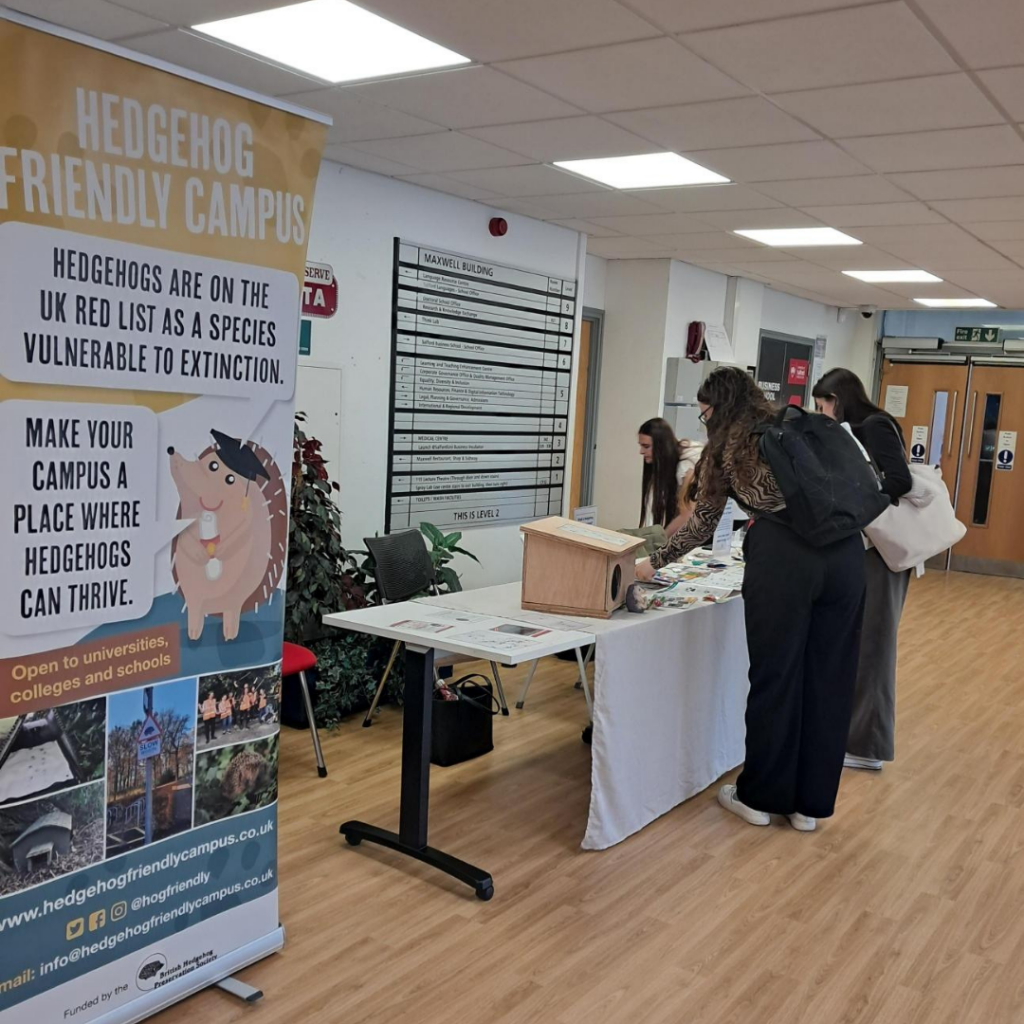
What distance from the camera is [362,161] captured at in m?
4.93

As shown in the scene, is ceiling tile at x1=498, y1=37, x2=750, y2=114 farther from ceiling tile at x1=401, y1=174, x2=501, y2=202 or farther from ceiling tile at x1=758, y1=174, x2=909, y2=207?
ceiling tile at x1=401, y1=174, x2=501, y2=202

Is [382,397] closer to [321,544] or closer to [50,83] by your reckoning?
[321,544]

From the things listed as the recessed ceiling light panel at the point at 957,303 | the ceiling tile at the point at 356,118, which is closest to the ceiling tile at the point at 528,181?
the ceiling tile at the point at 356,118

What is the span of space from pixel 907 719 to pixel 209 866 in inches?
151

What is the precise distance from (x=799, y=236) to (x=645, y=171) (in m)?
1.88

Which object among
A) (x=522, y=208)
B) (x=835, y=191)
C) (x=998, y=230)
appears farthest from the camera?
(x=522, y=208)

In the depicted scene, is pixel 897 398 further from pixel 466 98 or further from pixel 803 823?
pixel 466 98

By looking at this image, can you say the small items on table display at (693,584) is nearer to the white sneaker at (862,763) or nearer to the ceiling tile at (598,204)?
the white sneaker at (862,763)

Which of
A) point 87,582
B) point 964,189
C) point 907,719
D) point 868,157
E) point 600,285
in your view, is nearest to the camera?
point 87,582

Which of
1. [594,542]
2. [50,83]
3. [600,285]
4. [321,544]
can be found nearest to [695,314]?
[600,285]

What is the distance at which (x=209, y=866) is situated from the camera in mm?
2443

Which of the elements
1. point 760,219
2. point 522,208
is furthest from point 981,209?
point 522,208

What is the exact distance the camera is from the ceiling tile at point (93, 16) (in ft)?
10.3

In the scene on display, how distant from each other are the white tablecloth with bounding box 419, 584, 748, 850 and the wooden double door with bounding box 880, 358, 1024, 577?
7086 millimetres
